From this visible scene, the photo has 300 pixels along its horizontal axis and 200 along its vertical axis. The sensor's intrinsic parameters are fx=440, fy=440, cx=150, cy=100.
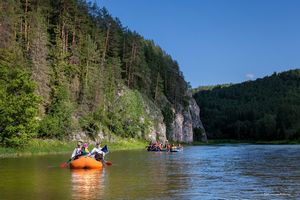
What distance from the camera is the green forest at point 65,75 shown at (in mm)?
52625

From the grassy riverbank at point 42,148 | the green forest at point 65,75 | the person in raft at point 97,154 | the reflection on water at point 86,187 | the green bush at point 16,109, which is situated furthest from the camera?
the green forest at point 65,75

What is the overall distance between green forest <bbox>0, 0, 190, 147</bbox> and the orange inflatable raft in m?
17.2

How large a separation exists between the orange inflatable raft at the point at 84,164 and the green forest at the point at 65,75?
56.5ft

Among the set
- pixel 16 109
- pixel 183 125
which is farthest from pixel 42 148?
pixel 183 125

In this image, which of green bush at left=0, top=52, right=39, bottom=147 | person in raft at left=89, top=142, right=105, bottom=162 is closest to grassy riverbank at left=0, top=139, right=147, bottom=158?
green bush at left=0, top=52, right=39, bottom=147

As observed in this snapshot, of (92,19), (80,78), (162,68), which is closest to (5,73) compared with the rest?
(80,78)

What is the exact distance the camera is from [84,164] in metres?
34.4

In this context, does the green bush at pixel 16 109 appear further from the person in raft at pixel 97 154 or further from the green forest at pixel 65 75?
the person in raft at pixel 97 154

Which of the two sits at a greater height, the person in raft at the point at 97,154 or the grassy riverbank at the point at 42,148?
the grassy riverbank at the point at 42,148

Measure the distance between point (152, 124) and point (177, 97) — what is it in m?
39.9

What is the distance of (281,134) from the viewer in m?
176

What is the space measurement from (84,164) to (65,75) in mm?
45579

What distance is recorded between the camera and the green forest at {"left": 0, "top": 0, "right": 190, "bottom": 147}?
52625 mm

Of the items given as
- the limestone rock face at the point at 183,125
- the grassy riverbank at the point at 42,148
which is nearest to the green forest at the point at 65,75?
the grassy riverbank at the point at 42,148
